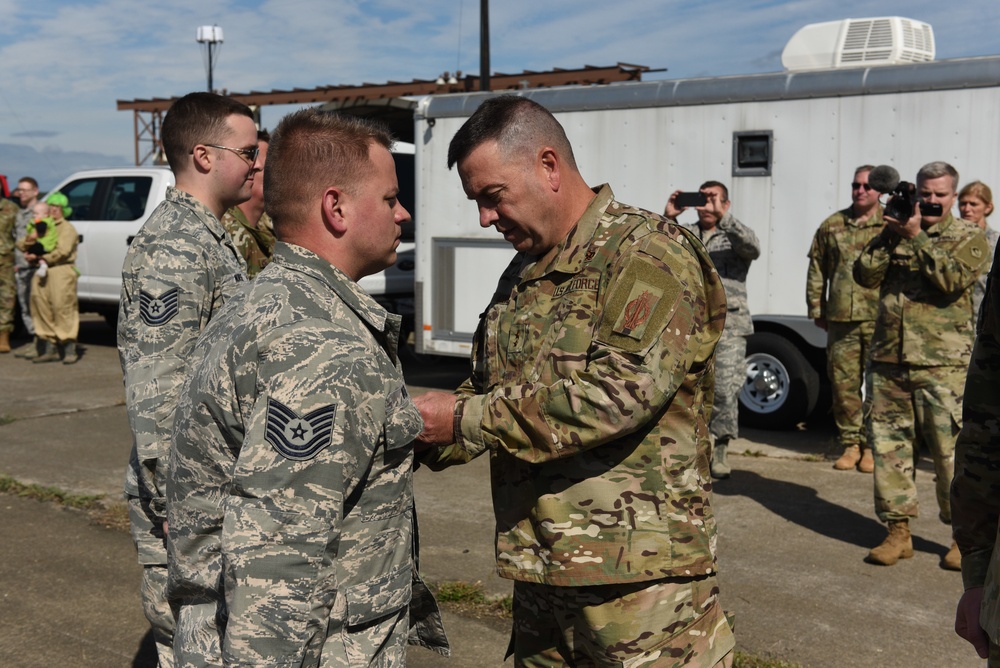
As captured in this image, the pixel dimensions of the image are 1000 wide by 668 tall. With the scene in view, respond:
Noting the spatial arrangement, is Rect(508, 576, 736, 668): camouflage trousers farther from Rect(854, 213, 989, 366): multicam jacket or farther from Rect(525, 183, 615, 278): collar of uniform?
Rect(854, 213, 989, 366): multicam jacket

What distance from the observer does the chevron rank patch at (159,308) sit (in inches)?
116

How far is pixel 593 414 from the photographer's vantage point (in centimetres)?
230

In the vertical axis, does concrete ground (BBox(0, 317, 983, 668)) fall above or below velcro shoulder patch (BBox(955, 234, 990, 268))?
below

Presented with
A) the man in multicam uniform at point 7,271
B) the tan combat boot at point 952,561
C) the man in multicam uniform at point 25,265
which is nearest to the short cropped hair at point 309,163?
the tan combat boot at point 952,561

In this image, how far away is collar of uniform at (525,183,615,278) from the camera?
2.53 meters

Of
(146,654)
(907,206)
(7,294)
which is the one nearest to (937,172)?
(907,206)

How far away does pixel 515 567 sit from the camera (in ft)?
8.32

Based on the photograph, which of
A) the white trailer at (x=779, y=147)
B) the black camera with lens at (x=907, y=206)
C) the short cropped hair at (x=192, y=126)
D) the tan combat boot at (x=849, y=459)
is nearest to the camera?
the short cropped hair at (x=192, y=126)

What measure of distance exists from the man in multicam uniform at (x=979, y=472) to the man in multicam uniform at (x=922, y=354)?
10.4 feet

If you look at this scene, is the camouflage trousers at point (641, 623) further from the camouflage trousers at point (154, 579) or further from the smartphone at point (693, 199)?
the smartphone at point (693, 199)

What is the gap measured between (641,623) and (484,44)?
1479 cm

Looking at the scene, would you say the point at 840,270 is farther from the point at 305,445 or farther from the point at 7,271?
the point at 7,271

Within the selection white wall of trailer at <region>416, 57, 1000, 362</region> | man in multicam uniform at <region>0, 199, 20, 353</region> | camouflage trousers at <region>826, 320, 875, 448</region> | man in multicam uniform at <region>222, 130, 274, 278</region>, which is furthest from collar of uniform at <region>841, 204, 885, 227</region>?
man in multicam uniform at <region>0, 199, 20, 353</region>

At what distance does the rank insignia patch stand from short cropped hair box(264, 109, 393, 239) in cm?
68
